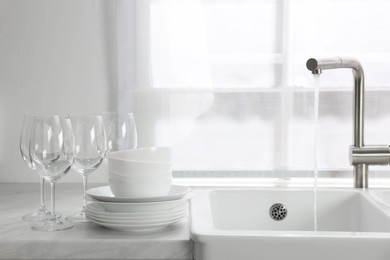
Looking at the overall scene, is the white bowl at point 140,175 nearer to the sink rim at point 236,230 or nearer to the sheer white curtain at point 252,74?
the sink rim at point 236,230

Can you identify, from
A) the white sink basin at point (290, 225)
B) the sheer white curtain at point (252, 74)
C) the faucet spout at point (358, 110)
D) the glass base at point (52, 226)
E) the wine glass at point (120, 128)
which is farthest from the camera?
the sheer white curtain at point (252, 74)

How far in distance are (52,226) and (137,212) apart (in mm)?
193

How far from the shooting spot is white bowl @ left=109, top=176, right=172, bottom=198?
140cm

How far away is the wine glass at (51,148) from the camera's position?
1429 millimetres

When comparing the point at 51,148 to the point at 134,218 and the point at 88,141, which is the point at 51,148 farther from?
the point at 134,218

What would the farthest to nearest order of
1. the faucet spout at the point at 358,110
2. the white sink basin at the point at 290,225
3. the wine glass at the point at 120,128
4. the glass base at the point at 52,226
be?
the faucet spout at the point at 358,110 < the wine glass at the point at 120,128 < the glass base at the point at 52,226 < the white sink basin at the point at 290,225

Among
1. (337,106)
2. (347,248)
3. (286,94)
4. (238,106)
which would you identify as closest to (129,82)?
(238,106)

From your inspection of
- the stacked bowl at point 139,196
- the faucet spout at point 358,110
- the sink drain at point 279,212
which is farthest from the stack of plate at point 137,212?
the faucet spout at point 358,110

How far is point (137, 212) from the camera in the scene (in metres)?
1.38

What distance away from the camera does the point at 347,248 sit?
4.27 feet

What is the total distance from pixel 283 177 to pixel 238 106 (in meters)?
0.25

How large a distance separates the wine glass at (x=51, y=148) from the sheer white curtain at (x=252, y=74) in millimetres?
598

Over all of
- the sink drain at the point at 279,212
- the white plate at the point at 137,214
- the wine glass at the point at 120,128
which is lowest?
the sink drain at the point at 279,212

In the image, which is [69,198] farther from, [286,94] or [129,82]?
[286,94]
